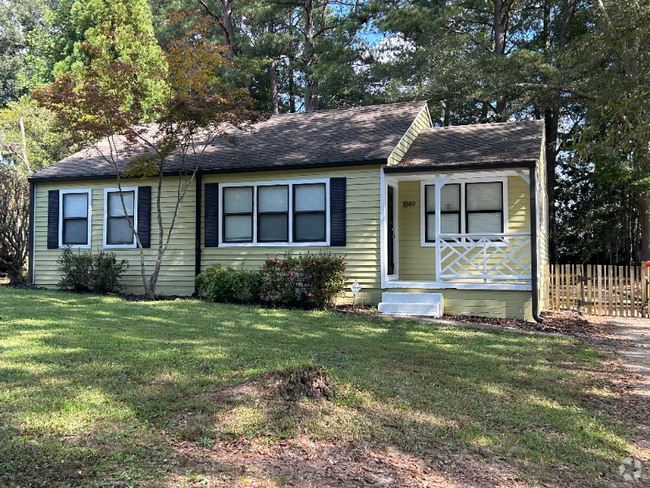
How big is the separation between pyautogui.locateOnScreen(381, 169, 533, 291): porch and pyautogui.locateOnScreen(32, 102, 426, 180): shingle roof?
102cm

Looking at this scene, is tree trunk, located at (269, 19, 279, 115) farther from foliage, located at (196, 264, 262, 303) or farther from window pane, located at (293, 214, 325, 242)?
foliage, located at (196, 264, 262, 303)

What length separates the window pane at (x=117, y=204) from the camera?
42.0ft

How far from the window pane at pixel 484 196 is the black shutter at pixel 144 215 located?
7.17m

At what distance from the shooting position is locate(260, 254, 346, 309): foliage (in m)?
10.5

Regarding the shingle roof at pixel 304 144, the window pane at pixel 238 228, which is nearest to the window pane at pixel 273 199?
the window pane at pixel 238 228

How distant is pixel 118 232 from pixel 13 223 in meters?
3.70

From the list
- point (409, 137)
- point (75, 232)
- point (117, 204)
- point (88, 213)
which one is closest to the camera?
point (409, 137)

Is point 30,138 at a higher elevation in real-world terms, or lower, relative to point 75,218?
higher

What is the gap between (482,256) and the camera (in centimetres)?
1125

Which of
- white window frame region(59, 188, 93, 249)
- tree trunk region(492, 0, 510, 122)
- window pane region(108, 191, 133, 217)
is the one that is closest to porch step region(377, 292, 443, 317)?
window pane region(108, 191, 133, 217)

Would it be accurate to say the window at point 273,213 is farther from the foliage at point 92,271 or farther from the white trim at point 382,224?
the foliage at point 92,271

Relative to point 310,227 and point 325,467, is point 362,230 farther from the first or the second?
point 325,467

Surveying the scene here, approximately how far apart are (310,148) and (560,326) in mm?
6275

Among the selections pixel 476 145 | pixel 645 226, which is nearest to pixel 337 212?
pixel 476 145
